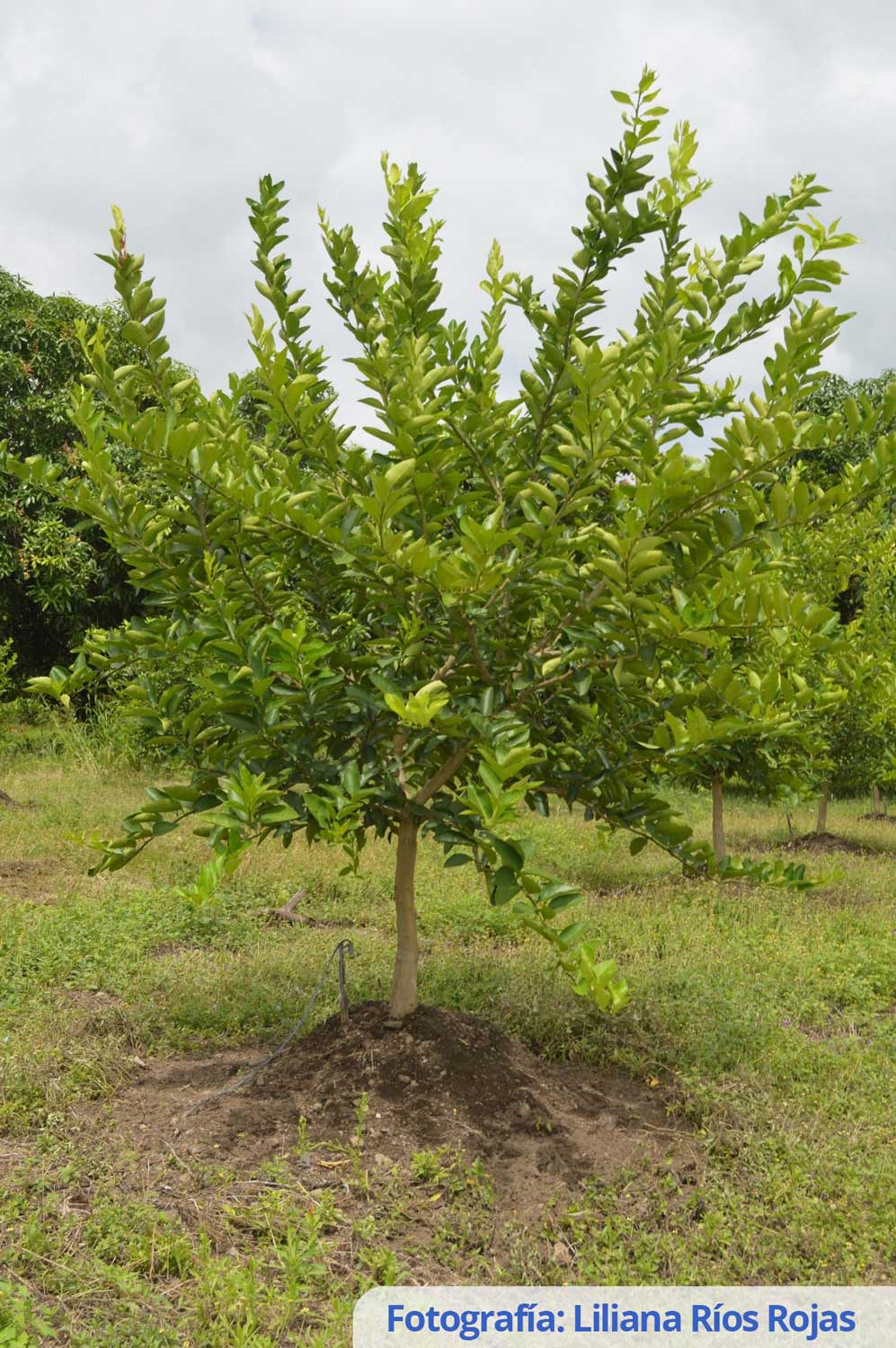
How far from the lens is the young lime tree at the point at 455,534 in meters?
3.10

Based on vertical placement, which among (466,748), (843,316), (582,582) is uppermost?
(843,316)

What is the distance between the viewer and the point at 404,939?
4270 mm

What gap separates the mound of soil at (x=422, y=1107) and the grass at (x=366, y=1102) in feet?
0.32

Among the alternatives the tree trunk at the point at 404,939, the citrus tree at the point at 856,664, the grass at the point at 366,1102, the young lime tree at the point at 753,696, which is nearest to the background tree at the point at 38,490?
the grass at the point at 366,1102

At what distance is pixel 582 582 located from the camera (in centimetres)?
343

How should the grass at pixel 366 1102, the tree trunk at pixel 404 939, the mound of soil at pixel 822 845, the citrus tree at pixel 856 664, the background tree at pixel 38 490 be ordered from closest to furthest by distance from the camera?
the grass at pixel 366 1102 < the tree trunk at pixel 404 939 < the citrus tree at pixel 856 664 < the mound of soil at pixel 822 845 < the background tree at pixel 38 490

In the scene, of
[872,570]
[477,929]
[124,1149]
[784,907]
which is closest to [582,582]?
[124,1149]

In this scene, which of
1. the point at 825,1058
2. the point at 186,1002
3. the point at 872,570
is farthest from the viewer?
the point at 872,570

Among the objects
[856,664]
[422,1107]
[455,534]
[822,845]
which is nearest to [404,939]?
[422,1107]

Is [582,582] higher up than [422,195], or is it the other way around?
[422,195]

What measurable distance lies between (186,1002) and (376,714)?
2.30m

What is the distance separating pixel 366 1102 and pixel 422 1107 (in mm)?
224

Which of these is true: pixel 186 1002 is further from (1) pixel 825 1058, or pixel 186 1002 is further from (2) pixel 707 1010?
(1) pixel 825 1058

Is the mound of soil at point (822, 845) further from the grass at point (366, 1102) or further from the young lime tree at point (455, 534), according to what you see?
the young lime tree at point (455, 534)
